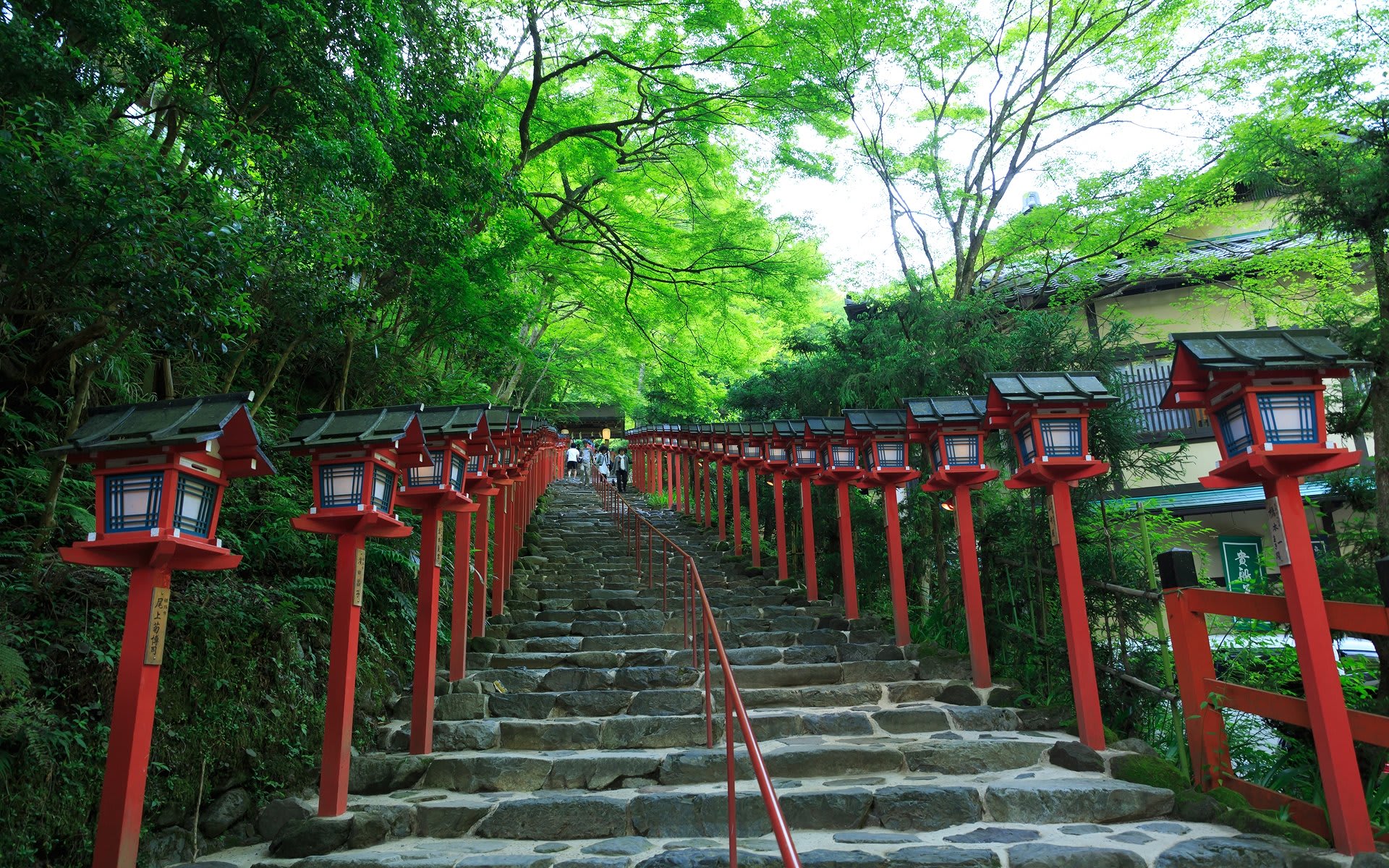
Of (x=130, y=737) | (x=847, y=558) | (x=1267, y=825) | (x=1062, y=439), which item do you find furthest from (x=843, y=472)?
(x=130, y=737)

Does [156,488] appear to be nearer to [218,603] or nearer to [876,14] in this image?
[218,603]

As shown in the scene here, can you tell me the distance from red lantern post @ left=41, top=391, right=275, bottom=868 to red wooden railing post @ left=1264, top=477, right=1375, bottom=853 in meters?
6.05

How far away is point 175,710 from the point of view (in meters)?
5.00

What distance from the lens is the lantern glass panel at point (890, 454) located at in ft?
28.7

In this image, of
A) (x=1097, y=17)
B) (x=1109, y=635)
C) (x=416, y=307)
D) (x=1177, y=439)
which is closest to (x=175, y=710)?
(x=416, y=307)

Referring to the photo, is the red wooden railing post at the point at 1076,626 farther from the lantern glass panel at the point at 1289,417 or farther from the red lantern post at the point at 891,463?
the red lantern post at the point at 891,463

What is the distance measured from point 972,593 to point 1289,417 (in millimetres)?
3309

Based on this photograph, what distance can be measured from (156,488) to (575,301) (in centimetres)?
1297

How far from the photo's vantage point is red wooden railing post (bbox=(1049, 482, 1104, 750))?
5758 millimetres

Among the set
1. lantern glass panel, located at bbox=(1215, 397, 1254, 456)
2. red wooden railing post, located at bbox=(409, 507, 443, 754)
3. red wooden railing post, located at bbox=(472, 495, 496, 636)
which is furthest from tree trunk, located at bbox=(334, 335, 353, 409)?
lantern glass panel, located at bbox=(1215, 397, 1254, 456)

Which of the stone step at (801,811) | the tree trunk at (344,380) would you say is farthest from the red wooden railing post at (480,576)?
the stone step at (801,811)

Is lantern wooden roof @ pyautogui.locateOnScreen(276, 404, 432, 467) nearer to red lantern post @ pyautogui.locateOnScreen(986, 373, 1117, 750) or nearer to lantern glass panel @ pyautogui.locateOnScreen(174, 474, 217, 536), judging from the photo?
lantern glass panel @ pyautogui.locateOnScreen(174, 474, 217, 536)

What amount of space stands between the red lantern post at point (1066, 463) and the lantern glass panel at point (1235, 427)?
1.15 metres

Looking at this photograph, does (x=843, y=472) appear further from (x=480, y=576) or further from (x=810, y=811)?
(x=810, y=811)
